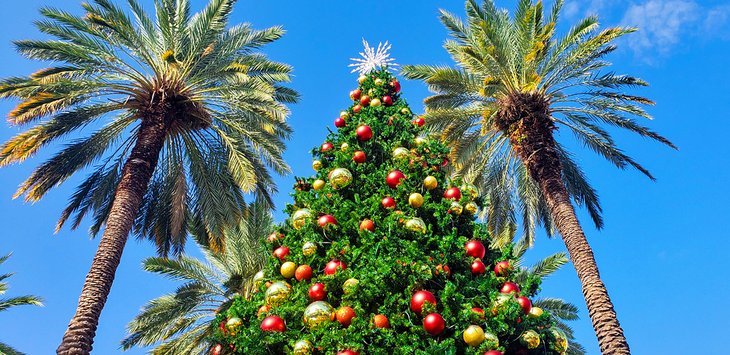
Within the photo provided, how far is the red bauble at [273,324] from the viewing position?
4070 mm

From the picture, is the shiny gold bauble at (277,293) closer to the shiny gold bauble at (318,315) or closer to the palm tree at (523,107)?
the shiny gold bauble at (318,315)

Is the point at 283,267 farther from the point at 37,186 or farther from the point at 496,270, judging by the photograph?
the point at 37,186

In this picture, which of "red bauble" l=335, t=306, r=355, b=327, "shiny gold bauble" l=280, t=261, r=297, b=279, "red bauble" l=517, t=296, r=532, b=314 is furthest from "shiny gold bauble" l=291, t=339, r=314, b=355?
"red bauble" l=517, t=296, r=532, b=314

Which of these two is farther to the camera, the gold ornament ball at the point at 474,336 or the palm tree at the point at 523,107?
the palm tree at the point at 523,107

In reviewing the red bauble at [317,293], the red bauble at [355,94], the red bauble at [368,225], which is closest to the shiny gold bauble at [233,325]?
the red bauble at [317,293]

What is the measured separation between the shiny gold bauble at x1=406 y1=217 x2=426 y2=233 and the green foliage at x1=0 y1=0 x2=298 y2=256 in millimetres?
6281

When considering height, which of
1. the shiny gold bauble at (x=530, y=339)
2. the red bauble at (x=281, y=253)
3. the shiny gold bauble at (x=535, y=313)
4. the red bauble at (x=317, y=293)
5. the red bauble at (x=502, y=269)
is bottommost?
the shiny gold bauble at (x=530, y=339)

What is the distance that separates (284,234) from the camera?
550 cm

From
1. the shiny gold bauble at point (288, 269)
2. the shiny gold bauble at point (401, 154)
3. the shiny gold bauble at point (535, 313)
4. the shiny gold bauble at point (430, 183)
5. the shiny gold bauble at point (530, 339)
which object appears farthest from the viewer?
the shiny gold bauble at point (401, 154)

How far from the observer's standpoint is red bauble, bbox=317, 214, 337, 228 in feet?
16.6

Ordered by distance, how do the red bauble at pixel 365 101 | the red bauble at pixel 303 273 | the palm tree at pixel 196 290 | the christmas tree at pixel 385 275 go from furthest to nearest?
the palm tree at pixel 196 290 < the red bauble at pixel 365 101 < the red bauble at pixel 303 273 < the christmas tree at pixel 385 275

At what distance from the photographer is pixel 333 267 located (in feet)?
14.8

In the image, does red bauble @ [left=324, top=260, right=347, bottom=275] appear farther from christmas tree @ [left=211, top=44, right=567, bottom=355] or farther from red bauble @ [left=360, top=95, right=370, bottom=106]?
red bauble @ [left=360, top=95, right=370, bottom=106]

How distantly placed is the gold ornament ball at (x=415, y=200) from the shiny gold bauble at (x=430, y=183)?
1.33 feet
